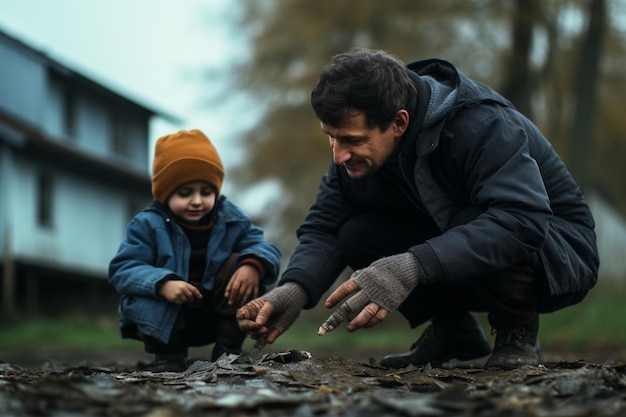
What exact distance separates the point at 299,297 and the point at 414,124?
924 millimetres

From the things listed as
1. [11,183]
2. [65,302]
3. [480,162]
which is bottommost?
[480,162]

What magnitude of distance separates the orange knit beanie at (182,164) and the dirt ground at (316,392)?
1302 millimetres

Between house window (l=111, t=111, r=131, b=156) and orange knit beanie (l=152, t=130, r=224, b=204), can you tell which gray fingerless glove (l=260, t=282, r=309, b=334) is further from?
house window (l=111, t=111, r=131, b=156)

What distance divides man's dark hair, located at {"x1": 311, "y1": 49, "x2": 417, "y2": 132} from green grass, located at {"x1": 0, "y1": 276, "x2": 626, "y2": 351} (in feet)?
26.6

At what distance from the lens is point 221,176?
191 inches

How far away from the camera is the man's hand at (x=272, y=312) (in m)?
3.88

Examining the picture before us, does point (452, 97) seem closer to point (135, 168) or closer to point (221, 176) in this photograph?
point (221, 176)

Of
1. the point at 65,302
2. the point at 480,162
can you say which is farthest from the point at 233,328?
the point at 65,302

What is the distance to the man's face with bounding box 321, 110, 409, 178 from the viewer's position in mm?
3666

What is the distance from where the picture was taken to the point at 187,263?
4.52m

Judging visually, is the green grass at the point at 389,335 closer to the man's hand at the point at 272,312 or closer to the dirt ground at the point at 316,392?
the man's hand at the point at 272,312

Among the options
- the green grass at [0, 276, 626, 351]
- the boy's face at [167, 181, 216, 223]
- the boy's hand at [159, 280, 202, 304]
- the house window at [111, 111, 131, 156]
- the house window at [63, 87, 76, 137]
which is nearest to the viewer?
the boy's hand at [159, 280, 202, 304]

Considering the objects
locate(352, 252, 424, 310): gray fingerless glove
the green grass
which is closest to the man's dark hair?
locate(352, 252, 424, 310): gray fingerless glove

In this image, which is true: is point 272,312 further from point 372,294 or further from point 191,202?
point 191,202
